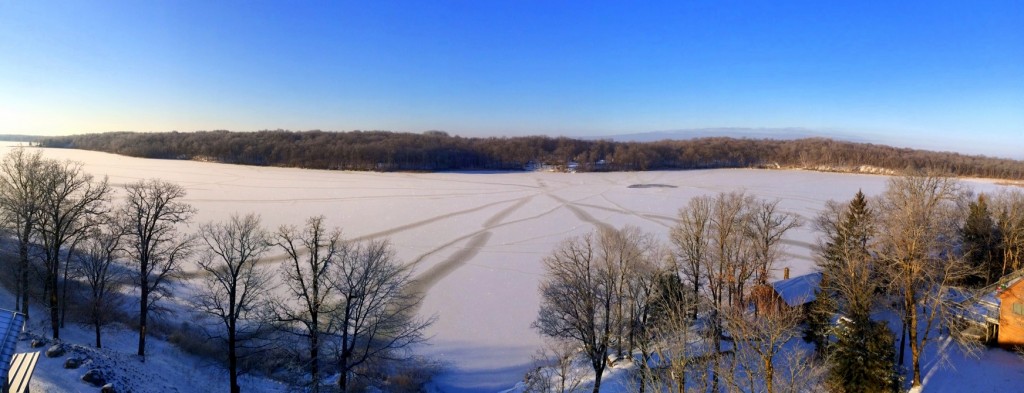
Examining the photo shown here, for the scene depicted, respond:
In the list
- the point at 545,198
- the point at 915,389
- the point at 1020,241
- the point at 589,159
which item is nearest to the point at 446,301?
the point at 915,389

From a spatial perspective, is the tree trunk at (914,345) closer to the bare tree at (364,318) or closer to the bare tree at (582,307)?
the bare tree at (582,307)

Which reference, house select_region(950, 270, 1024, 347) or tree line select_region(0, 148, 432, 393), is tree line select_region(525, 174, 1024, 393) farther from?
tree line select_region(0, 148, 432, 393)

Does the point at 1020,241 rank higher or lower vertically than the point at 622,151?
lower

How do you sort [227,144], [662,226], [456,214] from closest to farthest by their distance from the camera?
[662,226], [456,214], [227,144]

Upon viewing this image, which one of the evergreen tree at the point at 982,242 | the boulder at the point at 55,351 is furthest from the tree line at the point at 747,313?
the boulder at the point at 55,351

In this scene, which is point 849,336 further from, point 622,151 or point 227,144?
point 227,144

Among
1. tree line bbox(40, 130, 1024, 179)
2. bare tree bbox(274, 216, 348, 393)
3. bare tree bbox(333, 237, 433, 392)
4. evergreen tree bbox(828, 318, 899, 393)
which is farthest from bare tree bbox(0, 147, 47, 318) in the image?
tree line bbox(40, 130, 1024, 179)

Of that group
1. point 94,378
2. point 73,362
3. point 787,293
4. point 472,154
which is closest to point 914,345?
point 787,293
